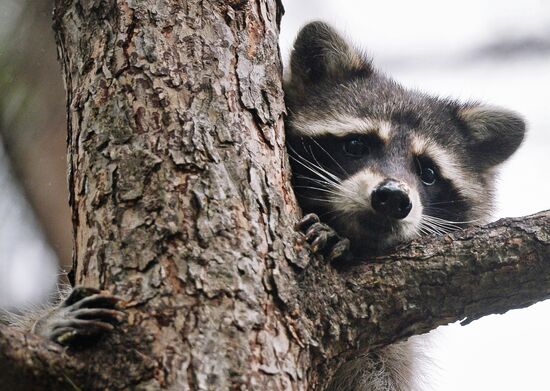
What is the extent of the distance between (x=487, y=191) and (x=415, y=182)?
0.94m

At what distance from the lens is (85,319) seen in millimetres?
2465

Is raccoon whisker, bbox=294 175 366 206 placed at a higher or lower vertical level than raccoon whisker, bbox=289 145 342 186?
lower

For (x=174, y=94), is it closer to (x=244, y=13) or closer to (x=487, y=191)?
(x=244, y=13)

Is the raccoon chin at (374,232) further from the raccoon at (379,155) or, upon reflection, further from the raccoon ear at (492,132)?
the raccoon ear at (492,132)

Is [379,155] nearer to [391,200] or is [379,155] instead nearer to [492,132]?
[391,200]

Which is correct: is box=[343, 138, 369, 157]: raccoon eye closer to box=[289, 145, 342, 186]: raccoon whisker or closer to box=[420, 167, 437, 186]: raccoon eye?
box=[289, 145, 342, 186]: raccoon whisker

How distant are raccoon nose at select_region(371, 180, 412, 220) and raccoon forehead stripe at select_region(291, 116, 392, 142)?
0.64 metres

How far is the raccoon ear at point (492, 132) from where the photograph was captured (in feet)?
15.9

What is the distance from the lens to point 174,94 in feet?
9.89

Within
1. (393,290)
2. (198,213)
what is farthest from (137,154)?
(393,290)

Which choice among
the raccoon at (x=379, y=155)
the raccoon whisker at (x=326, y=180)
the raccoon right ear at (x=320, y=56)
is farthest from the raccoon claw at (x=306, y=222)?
the raccoon right ear at (x=320, y=56)

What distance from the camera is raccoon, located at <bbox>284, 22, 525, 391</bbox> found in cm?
376

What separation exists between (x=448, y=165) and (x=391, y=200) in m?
0.99

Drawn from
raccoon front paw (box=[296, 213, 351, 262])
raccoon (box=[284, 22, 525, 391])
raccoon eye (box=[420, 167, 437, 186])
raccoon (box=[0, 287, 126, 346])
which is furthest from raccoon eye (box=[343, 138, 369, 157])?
raccoon (box=[0, 287, 126, 346])
